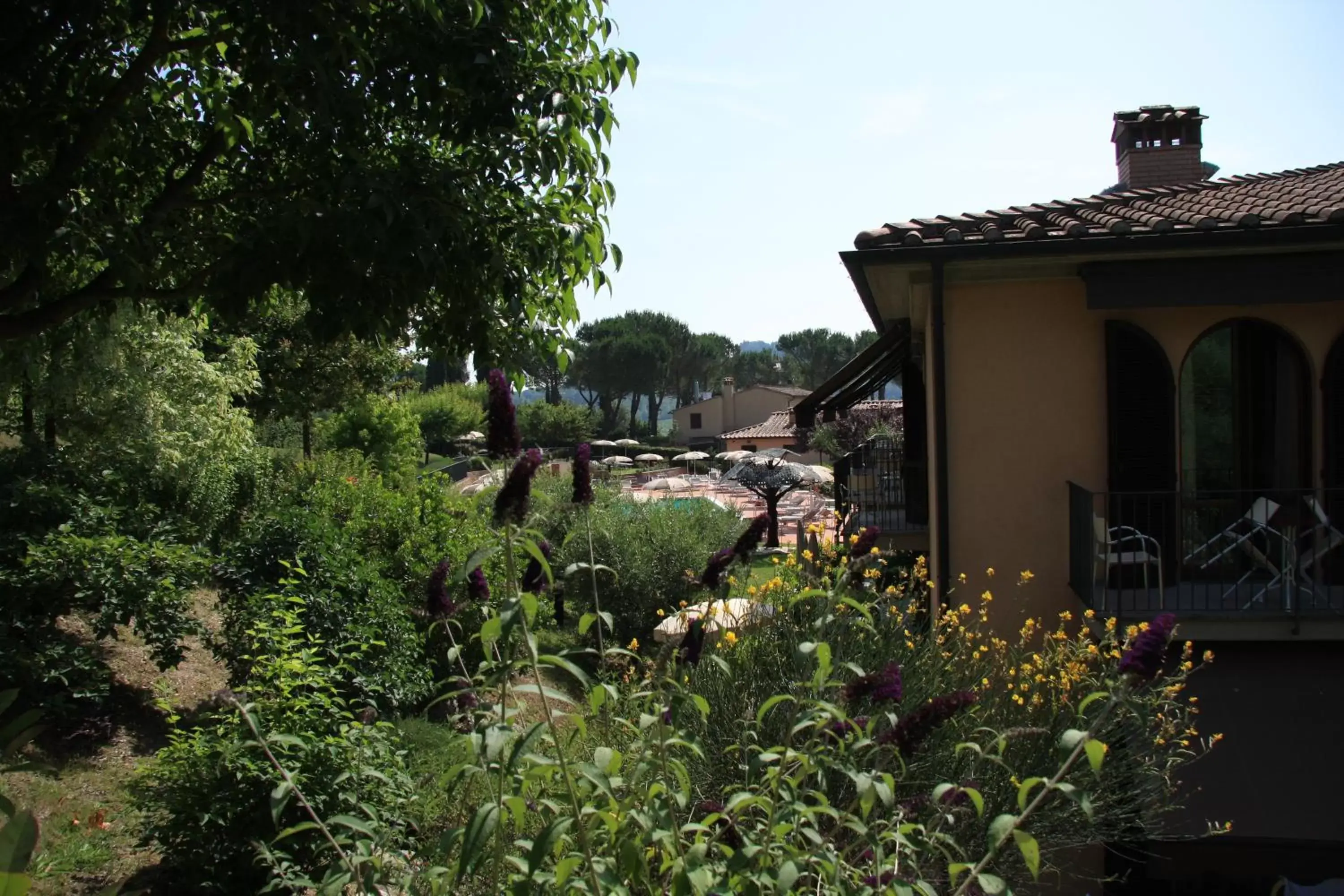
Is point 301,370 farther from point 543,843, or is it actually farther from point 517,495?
point 543,843

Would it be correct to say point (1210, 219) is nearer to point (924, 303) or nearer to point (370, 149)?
point (924, 303)

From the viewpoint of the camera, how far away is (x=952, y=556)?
26.6 ft

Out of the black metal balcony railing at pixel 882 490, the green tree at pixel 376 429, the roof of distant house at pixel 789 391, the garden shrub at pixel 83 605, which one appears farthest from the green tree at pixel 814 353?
the garden shrub at pixel 83 605

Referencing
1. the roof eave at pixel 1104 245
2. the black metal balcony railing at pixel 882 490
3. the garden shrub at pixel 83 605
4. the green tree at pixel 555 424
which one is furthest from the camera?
the green tree at pixel 555 424

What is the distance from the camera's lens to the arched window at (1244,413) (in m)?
7.91

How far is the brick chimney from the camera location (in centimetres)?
1287

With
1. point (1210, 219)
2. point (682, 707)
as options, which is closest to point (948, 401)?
point (1210, 219)

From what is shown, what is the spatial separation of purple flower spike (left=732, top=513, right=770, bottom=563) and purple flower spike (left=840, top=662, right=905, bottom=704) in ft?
1.63

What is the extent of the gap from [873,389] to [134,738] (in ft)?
30.9

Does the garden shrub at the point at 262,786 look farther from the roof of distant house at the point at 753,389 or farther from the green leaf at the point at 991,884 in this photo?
the roof of distant house at the point at 753,389

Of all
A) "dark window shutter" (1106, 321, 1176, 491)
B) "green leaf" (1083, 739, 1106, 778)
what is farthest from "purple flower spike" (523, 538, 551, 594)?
"dark window shutter" (1106, 321, 1176, 491)

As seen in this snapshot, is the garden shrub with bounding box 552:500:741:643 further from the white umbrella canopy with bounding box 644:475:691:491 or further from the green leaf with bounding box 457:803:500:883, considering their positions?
the white umbrella canopy with bounding box 644:475:691:491

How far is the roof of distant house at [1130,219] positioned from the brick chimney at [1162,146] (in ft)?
13.6

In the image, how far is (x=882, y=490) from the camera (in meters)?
14.1
